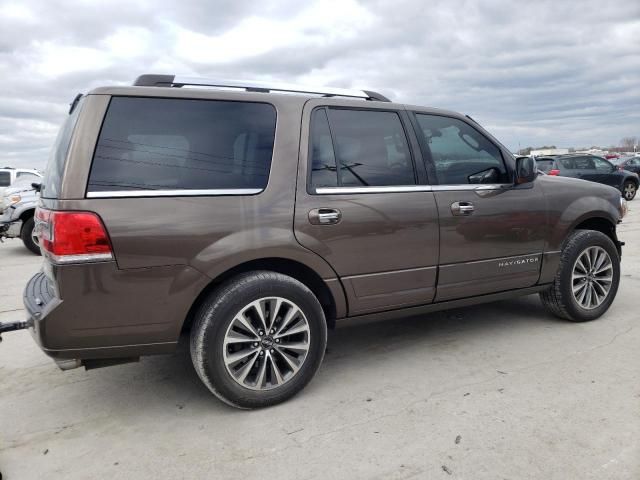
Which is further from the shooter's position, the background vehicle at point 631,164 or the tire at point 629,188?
the background vehicle at point 631,164

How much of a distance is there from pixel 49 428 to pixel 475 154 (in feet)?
10.9

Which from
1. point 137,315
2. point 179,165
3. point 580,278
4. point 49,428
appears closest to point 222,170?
point 179,165

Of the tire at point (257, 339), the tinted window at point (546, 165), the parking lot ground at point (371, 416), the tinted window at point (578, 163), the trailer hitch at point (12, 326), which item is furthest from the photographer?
the tinted window at point (578, 163)

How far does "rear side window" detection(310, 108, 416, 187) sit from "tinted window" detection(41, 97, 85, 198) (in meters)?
1.34

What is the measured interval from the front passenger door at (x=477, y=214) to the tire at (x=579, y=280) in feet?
1.03

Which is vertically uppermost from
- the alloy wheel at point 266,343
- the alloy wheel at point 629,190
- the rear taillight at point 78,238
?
the rear taillight at point 78,238

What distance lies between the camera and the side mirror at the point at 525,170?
3770 mm

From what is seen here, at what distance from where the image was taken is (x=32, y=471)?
237 centimetres

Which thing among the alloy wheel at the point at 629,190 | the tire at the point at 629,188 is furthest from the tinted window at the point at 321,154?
the alloy wheel at the point at 629,190

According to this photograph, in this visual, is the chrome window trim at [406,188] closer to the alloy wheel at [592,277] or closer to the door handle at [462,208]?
the door handle at [462,208]

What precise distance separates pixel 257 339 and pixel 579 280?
9.48ft

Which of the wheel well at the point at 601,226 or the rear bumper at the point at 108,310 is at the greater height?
the wheel well at the point at 601,226

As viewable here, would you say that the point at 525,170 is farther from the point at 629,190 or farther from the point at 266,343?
the point at 629,190

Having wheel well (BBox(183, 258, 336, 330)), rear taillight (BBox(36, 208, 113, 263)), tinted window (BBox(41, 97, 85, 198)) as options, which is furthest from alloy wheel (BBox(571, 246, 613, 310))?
tinted window (BBox(41, 97, 85, 198))
